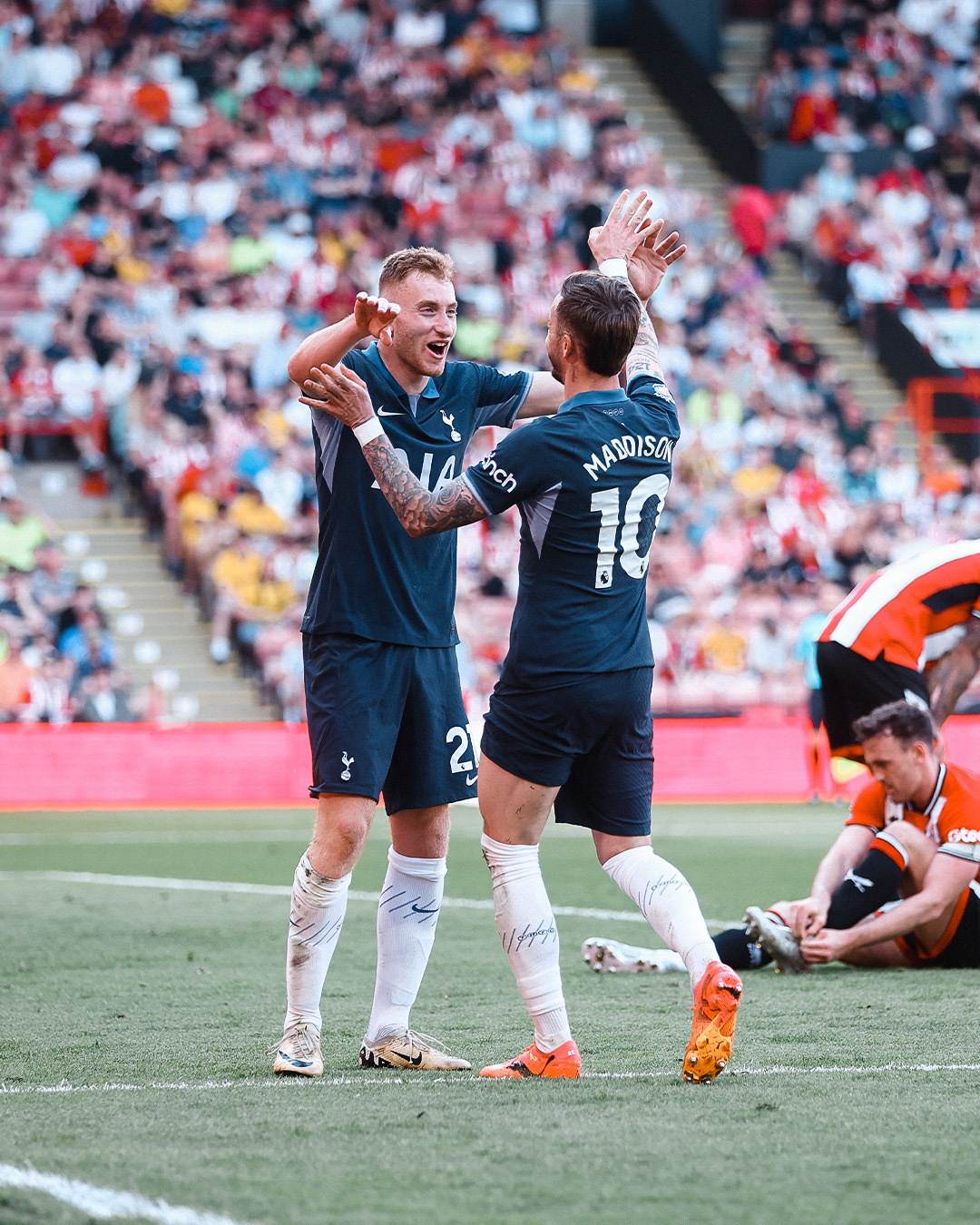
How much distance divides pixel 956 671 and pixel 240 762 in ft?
→ 33.9

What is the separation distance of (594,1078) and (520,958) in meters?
0.38

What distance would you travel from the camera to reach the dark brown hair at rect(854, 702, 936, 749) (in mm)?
7008

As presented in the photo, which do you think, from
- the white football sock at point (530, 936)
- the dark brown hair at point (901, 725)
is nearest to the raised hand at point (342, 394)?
the white football sock at point (530, 936)

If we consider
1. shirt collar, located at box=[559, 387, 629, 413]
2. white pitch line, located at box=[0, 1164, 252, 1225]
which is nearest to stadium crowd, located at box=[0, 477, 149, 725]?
shirt collar, located at box=[559, 387, 629, 413]

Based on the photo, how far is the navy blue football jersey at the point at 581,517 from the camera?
4.82 m

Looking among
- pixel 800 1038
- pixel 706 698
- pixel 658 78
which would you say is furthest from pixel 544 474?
pixel 658 78

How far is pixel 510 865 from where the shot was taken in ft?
16.6

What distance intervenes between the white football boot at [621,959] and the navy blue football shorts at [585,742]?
2306 mm

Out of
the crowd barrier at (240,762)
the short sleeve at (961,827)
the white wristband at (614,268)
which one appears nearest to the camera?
the white wristband at (614,268)

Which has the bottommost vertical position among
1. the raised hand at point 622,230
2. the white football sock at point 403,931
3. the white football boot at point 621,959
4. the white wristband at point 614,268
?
the white football boot at point 621,959

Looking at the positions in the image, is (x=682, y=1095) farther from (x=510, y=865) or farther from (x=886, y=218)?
(x=886, y=218)

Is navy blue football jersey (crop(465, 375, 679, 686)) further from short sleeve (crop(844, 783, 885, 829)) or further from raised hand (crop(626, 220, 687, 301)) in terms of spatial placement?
short sleeve (crop(844, 783, 885, 829))

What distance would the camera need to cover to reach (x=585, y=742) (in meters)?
4.96

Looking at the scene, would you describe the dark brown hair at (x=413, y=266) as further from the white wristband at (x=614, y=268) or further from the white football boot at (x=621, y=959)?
the white football boot at (x=621, y=959)
